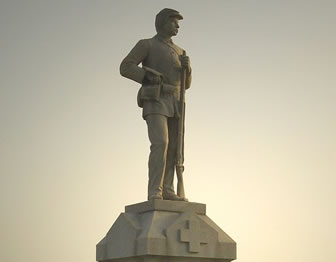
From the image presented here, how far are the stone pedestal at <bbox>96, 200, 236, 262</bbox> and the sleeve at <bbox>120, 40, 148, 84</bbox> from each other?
7.49ft

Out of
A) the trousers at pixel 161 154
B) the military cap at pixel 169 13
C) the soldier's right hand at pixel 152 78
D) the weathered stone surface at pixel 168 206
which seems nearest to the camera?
the weathered stone surface at pixel 168 206

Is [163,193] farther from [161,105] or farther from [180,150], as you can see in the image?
[161,105]

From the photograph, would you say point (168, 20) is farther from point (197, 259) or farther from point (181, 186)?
point (197, 259)

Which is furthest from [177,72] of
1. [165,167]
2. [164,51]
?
[165,167]

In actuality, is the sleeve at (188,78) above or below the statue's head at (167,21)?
below

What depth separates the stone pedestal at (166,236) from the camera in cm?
1164

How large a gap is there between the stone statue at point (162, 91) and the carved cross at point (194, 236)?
2.60ft

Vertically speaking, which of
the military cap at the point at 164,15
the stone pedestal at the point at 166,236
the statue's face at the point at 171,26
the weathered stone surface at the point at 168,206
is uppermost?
the military cap at the point at 164,15

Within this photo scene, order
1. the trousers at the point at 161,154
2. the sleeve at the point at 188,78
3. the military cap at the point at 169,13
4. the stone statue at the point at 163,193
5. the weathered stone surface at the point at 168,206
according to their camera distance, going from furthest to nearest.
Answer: the sleeve at the point at 188,78 → the military cap at the point at 169,13 → the trousers at the point at 161,154 → the weathered stone surface at the point at 168,206 → the stone statue at the point at 163,193

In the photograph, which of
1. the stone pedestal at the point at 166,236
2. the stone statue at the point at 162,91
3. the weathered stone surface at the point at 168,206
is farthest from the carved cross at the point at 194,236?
the stone statue at the point at 162,91

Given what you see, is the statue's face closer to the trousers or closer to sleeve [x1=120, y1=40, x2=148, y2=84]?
sleeve [x1=120, y1=40, x2=148, y2=84]

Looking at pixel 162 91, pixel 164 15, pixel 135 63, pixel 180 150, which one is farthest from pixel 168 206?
pixel 164 15

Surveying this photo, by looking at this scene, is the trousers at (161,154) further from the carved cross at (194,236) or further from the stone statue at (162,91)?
the carved cross at (194,236)

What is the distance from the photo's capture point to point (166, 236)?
1171 centimetres
